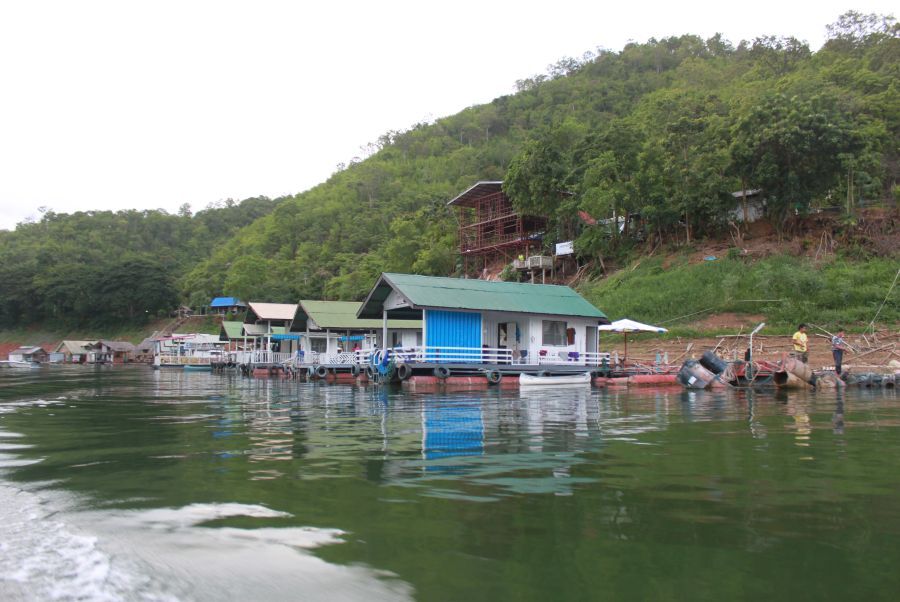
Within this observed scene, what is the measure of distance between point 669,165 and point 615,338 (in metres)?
11.9

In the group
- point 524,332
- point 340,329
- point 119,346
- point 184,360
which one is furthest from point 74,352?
point 524,332

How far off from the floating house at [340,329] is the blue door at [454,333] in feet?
20.0

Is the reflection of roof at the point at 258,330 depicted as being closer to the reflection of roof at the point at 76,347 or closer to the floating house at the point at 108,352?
the floating house at the point at 108,352

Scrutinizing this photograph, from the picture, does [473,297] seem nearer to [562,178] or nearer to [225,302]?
[562,178]

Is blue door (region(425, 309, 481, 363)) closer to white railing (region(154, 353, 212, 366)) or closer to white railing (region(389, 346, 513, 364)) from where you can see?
white railing (region(389, 346, 513, 364))

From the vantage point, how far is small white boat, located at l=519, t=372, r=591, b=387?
2381 centimetres

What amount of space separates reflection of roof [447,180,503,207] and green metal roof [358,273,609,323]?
1065 inches

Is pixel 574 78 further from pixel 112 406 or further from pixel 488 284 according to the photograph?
pixel 112 406

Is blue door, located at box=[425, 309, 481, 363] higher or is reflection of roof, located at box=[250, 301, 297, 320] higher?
reflection of roof, located at box=[250, 301, 297, 320]

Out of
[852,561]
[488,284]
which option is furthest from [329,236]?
[852,561]

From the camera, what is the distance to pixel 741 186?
42250mm

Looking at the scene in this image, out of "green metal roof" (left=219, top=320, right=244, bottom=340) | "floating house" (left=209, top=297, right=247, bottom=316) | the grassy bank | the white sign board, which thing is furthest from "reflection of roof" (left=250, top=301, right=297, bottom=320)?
"floating house" (left=209, top=297, right=247, bottom=316)

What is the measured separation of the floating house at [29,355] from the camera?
78.4m

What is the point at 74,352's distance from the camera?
78062mm
